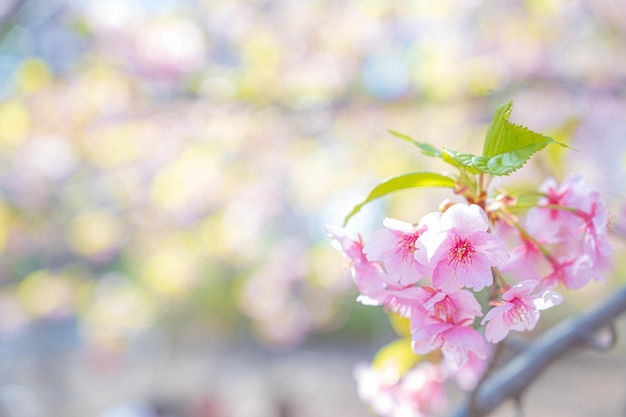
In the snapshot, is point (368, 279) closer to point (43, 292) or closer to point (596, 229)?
point (596, 229)

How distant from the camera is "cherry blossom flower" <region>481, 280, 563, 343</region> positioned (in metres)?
0.63

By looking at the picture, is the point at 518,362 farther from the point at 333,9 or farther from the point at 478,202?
the point at 333,9

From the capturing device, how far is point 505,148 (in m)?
0.65

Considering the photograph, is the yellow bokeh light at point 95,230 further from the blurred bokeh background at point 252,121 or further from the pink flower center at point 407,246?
the pink flower center at point 407,246

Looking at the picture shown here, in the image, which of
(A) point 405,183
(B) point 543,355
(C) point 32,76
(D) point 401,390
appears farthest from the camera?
(C) point 32,76

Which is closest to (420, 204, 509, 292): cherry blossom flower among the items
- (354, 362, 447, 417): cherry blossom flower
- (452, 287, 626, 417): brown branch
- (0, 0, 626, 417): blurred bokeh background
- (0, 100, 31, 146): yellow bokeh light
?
(452, 287, 626, 417): brown branch

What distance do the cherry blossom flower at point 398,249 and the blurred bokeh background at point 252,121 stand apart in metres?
0.75

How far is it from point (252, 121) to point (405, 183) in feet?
7.67

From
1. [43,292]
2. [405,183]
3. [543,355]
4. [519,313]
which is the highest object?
[405,183]

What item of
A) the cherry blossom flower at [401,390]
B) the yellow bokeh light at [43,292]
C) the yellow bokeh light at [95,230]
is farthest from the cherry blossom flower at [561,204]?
the yellow bokeh light at [43,292]

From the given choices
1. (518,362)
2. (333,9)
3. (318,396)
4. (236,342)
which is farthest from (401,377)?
(236,342)

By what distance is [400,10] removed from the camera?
3.45m

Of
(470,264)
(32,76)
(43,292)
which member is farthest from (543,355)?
(43,292)

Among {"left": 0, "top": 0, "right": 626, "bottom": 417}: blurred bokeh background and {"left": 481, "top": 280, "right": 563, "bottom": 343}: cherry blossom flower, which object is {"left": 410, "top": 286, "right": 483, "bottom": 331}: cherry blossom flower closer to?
{"left": 481, "top": 280, "right": 563, "bottom": 343}: cherry blossom flower
